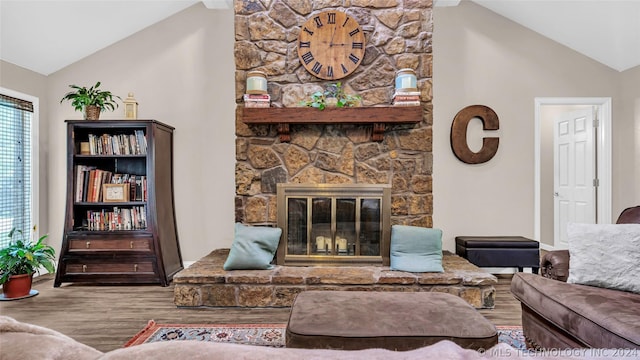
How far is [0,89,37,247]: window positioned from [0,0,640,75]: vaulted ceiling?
473mm

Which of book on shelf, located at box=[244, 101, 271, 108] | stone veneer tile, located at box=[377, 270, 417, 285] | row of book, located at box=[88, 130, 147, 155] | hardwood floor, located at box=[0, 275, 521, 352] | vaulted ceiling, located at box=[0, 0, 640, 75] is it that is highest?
vaulted ceiling, located at box=[0, 0, 640, 75]

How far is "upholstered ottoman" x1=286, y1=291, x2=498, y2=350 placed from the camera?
57.5 inches

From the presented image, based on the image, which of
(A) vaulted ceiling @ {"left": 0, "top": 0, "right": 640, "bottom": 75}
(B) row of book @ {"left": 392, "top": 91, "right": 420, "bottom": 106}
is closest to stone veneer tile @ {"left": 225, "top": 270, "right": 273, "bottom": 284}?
(B) row of book @ {"left": 392, "top": 91, "right": 420, "bottom": 106}

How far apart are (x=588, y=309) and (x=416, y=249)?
1473mm

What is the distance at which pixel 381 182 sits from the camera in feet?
11.2

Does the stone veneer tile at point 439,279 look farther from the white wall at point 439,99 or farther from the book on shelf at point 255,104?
the book on shelf at point 255,104

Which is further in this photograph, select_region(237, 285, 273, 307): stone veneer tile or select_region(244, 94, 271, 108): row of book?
select_region(244, 94, 271, 108): row of book

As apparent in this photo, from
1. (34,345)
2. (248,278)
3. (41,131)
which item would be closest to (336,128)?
(248,278)

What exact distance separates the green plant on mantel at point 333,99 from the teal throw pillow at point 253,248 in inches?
47.8

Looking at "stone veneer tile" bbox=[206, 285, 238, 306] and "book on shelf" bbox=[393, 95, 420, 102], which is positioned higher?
"book on shelf" bbox=[393, 95, 420, 102]

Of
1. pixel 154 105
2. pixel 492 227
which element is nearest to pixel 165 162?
pixel 154 105

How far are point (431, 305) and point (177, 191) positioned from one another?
10.4ft

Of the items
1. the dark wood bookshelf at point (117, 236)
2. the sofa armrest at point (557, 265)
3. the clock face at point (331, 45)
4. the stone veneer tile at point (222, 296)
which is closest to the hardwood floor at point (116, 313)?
the stone veneer tile at point (222, 296)

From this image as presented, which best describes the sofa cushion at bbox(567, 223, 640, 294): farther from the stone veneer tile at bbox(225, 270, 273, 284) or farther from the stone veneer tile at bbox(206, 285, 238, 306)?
the stone veneer tile at bbox(206, 285, 238, 306)
